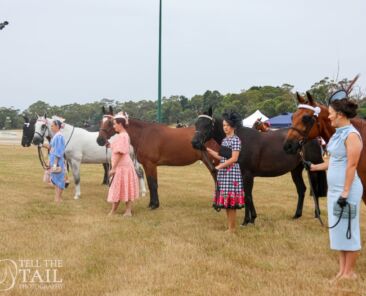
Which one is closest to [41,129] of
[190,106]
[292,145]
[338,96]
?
[292,145]

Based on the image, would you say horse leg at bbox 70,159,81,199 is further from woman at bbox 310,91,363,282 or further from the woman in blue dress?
woman at bbox 310,91,363,282

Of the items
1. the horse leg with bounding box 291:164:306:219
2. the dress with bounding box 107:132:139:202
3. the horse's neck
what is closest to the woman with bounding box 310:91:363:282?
the horse leg with bounding box 291:164:306:219

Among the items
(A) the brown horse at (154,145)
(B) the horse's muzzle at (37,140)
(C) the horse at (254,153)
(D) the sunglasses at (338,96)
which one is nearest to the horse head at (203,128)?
(C) the horse at (254,153)

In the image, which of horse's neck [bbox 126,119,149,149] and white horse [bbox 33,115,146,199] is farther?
white horse [bbox 33,115,146,199]

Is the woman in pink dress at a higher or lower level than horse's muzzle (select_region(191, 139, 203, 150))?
lower

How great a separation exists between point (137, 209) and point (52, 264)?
3.90 m

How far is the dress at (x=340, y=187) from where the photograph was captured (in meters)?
4.13

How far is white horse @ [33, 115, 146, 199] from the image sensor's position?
10156 millimetres

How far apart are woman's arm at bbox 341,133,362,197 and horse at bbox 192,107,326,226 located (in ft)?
10.0

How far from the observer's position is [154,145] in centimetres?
902

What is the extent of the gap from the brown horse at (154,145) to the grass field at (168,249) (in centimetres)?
81

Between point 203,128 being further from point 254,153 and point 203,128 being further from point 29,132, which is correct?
point 29,132

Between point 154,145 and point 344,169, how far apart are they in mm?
5382

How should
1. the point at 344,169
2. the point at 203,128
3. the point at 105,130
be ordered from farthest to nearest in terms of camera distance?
1. the point at 105,130
2. the point at 203,128
3. the point at 344,169
